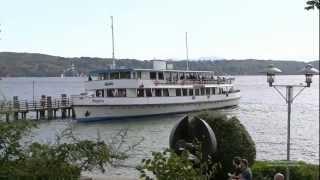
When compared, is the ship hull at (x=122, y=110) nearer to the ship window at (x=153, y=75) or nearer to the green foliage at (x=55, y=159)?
the ship window at (x=153, y=75)

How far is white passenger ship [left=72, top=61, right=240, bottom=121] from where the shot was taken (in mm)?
54250

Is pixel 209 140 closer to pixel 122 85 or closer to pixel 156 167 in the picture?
pixel 156 167

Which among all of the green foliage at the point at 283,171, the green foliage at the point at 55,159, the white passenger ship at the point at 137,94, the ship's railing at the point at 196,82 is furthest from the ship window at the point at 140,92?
the green foliage at the point at 55,159

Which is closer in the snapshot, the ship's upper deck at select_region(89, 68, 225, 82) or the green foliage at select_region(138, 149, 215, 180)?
the green foliage at select_region(138, 149, 215, 180)

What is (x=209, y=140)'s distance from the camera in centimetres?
1202

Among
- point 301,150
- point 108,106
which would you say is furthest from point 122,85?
point 301,150

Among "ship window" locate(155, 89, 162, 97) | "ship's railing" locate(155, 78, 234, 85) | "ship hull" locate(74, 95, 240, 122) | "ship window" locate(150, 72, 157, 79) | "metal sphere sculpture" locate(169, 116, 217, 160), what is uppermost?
"ship window" locate(150, 72, 157, 79)

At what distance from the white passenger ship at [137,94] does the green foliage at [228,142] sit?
4075 centimetres

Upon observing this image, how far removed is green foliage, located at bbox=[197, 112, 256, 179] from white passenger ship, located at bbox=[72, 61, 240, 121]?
1604 inches

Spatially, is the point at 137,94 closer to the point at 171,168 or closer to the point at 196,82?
the point at 196,82

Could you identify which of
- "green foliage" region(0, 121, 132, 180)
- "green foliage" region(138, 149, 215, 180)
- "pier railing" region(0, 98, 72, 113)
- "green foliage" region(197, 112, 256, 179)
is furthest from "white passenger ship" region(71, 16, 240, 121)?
"green foliage" region(138, 149, 215, 180)

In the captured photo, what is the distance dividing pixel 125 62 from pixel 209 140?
162243 millimetres

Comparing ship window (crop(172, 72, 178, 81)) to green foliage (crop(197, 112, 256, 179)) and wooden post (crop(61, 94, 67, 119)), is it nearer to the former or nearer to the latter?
wooden post (crop(61, 94, 67, 119))

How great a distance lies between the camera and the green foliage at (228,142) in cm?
1336
